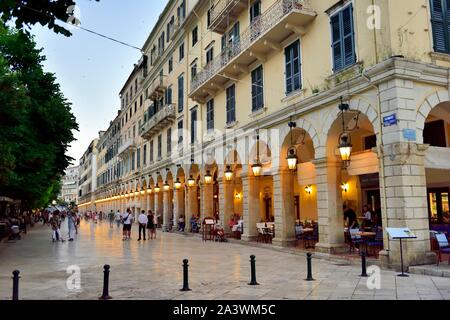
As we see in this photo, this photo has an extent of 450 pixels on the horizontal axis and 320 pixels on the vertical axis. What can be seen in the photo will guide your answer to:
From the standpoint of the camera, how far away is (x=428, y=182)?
16094 millimetres

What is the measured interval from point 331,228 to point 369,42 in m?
6.11

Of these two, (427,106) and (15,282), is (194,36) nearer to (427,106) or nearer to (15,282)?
(427,106)

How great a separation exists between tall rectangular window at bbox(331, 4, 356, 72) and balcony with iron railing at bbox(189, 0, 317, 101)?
1.38 metres

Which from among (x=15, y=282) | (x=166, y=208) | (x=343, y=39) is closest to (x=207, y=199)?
(x=166, y=208)

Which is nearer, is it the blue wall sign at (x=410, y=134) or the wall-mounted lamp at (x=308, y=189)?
the blue wall sign at (x=410, y=134)

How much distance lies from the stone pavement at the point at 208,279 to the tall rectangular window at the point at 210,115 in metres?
10.3

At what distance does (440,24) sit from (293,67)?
18.0 feet

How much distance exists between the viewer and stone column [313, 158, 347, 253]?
14102 mm

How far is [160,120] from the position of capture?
32906 mm

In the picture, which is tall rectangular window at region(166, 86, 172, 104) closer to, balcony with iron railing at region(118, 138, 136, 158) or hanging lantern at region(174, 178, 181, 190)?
hanging lantern at region(174, 178, 181, 190)

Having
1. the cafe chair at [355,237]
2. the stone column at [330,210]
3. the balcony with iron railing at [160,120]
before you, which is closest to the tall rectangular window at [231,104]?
the stone column at [330,210]

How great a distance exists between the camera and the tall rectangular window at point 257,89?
18836 millimetres

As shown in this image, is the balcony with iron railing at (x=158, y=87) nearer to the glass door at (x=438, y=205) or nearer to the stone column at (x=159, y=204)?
the stone column at (x=159, y=204)
